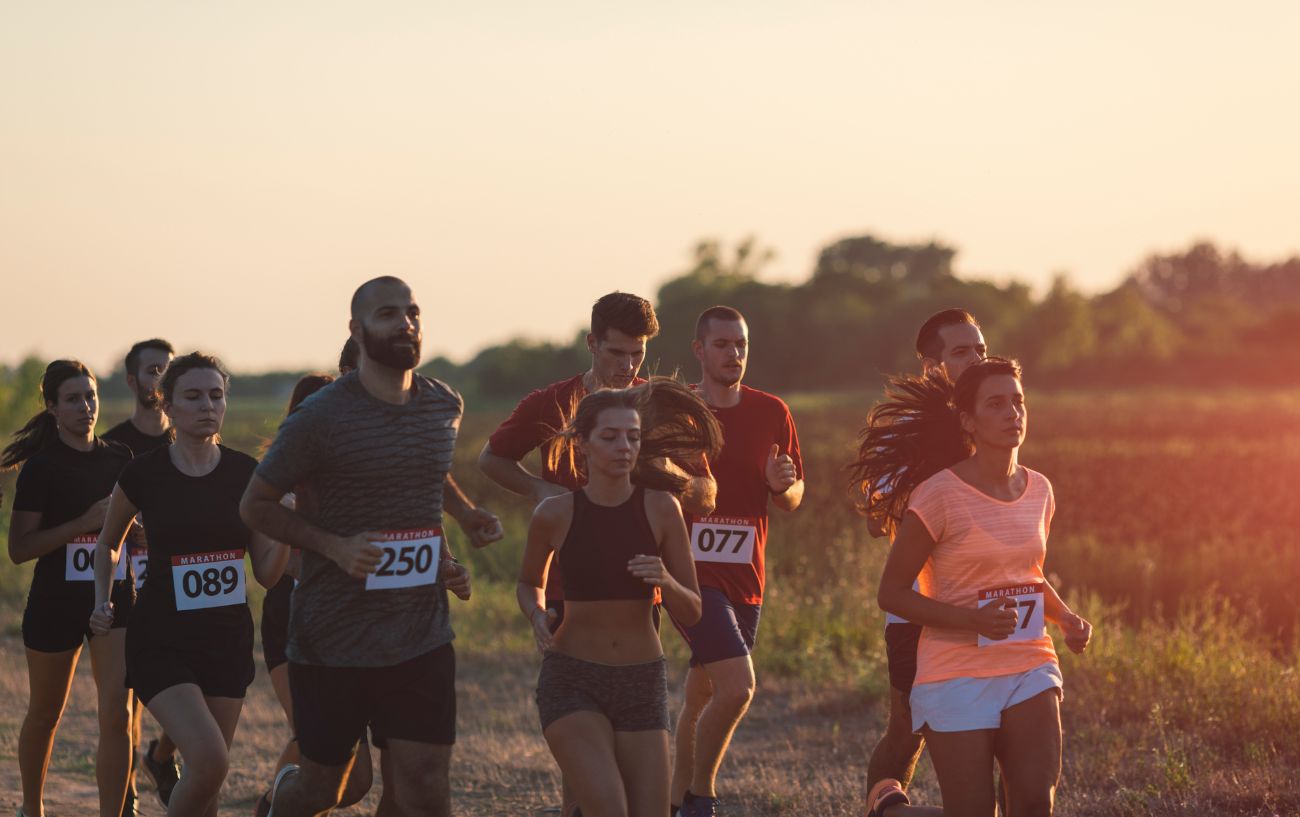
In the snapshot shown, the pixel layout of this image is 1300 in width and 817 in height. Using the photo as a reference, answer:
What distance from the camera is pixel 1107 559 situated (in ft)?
54.9

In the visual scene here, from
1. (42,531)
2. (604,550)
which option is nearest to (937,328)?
(604,550)

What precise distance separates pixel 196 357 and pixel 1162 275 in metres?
159

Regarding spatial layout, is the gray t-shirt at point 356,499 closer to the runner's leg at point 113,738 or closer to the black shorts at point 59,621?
the runner's leg at point 113,738

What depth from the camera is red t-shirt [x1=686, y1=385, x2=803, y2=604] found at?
682 cm

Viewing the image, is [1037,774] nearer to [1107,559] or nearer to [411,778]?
[411,778]

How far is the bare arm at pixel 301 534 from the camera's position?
490 cm

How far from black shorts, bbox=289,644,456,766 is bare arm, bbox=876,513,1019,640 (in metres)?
1.47

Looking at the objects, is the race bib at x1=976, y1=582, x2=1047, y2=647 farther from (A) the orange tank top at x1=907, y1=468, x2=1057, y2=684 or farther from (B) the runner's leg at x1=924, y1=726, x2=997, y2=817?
(B) the runner's leg at x1=924, y1=726, x2=997, y2=817

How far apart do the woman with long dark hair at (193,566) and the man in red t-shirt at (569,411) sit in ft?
3.53

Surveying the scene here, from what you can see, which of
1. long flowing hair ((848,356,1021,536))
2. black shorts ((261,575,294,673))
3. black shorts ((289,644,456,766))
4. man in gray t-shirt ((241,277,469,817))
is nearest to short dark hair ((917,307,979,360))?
long flowing hair ((848,356,1021,536))

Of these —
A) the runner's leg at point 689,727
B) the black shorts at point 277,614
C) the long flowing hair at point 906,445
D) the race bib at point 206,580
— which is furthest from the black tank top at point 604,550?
the black shorts at point 277,614

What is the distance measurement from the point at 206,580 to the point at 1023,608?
3.00 m

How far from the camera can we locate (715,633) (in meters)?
6.65

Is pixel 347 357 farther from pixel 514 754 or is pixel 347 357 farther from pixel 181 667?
pixel 514 754
